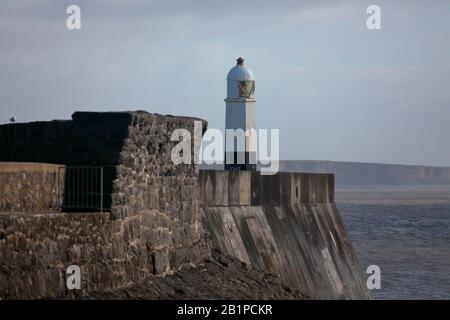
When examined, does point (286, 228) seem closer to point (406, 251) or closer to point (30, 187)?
point (30, 187)

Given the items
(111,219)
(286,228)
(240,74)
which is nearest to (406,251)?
(240,74)

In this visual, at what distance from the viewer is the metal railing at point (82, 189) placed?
13688 mm

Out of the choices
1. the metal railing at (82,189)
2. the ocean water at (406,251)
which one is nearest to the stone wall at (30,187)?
the metal railing at (82,189)

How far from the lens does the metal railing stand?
1369cm

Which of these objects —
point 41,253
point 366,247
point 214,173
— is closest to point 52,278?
point 41,253

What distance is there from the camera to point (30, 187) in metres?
12.8

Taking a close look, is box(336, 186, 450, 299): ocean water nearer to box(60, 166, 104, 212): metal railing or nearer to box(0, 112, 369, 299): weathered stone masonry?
box(0, 112, 369, 299): weathered stone masonry

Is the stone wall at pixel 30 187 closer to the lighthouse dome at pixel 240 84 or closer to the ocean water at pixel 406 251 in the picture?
the lighthouse dome at pixel 240 84

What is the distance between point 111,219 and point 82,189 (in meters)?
0.66

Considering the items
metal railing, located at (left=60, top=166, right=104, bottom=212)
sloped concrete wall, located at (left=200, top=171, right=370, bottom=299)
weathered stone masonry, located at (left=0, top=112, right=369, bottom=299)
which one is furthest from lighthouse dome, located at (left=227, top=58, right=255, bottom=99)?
metal railing, located at (left=60, top=166, right=104, bottom=212)
